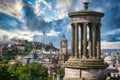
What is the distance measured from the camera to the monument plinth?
2312 centimetres

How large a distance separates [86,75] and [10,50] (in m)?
174

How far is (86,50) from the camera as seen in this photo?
23.7 meters

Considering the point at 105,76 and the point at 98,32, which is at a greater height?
the point at 98,32

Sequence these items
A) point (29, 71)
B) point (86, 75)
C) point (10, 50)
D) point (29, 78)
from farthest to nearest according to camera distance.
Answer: point (10, 50)
point (29, 71)
point (29, 78)
point (86, 75)

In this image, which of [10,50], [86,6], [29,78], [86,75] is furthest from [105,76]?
[10,50]

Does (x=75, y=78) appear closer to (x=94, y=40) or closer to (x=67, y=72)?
(x=67, y=72)

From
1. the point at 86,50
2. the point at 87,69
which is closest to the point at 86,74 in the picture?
the point at 87,69

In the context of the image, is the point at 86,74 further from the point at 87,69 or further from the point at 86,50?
the point at 86,50

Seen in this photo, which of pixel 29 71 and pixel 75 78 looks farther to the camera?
pixel 29 71

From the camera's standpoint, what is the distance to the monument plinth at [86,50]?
2312 centimetres

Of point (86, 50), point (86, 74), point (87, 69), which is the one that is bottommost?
point (86, 74)

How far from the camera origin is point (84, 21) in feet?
77.5

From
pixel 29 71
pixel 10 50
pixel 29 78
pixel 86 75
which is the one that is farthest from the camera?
pixel 10 50

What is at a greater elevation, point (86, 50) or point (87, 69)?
point (86, 50)
